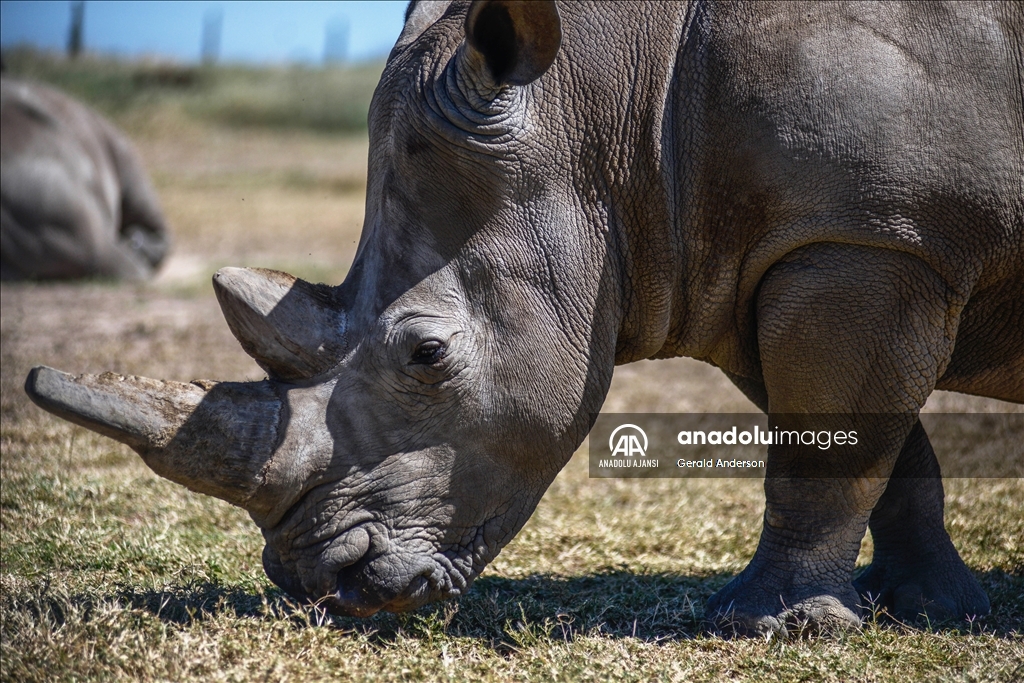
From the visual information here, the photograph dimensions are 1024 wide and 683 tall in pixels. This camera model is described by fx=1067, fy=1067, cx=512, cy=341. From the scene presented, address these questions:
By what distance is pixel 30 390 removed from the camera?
116 inches

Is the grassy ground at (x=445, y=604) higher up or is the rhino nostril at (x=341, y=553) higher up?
the rhino nostril at (x=341, y=553)

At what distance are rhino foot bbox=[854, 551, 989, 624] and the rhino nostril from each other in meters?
1.84

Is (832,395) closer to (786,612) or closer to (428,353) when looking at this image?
(786,612)

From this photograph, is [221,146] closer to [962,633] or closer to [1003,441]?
[1003,441]

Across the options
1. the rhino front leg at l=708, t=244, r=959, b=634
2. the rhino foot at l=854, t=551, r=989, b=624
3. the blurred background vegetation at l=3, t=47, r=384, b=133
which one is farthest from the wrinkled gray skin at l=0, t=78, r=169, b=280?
the blurred background vegetation at l=3, t=47, r=384, b=133

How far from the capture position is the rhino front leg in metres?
3.36

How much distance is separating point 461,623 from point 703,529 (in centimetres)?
171

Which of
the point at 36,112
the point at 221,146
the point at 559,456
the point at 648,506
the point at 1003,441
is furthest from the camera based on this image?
the point at 221,146

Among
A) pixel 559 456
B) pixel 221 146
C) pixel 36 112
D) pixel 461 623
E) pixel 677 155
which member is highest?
pixel 221 146

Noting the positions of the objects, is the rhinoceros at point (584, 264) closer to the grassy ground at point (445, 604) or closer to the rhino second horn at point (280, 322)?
the rhino second horn at point (280, 322)

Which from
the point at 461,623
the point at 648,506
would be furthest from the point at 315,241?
the point at 461,623

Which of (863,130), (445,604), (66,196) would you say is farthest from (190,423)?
(66,196)

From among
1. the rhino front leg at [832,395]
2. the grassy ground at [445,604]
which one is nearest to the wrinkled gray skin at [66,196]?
the grassy ground at [445,604]

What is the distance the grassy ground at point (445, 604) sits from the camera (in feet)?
10.4
